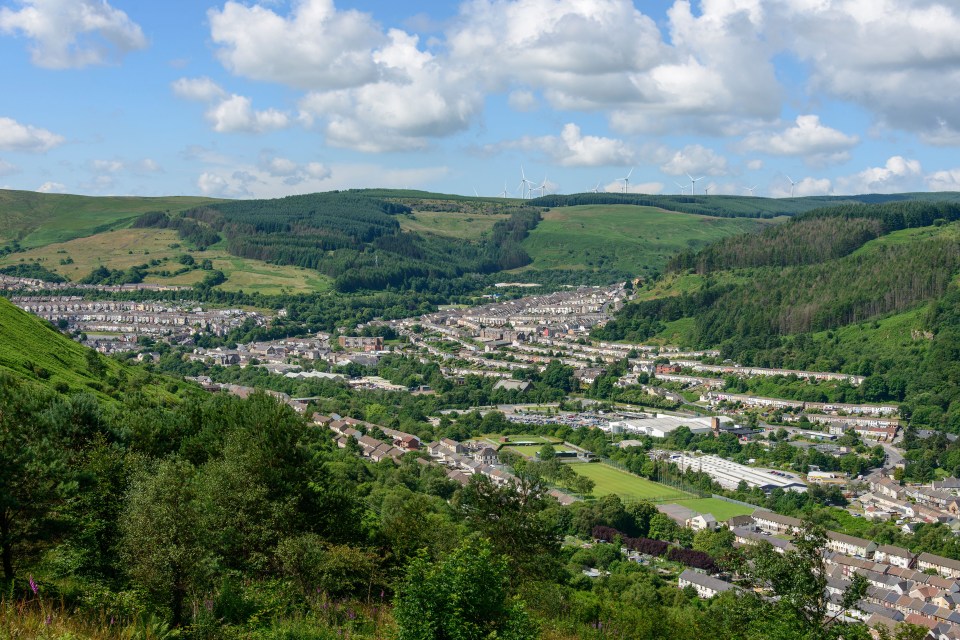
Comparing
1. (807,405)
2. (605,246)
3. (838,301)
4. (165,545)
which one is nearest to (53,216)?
(605,246)

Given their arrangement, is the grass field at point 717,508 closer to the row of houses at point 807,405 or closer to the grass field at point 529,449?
the grass field at point 529,449

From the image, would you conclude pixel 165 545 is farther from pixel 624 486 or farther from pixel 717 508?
pixel 624 486

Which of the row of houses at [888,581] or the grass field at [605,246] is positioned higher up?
the grass field at [605,246]

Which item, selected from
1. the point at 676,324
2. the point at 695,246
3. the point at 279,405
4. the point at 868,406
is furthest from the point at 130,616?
the point at 695,246

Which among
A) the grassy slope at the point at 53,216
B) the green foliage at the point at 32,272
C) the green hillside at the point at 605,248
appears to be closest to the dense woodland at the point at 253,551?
the green foliage at the point at 32,272

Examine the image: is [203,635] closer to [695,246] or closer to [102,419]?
[102,419]
